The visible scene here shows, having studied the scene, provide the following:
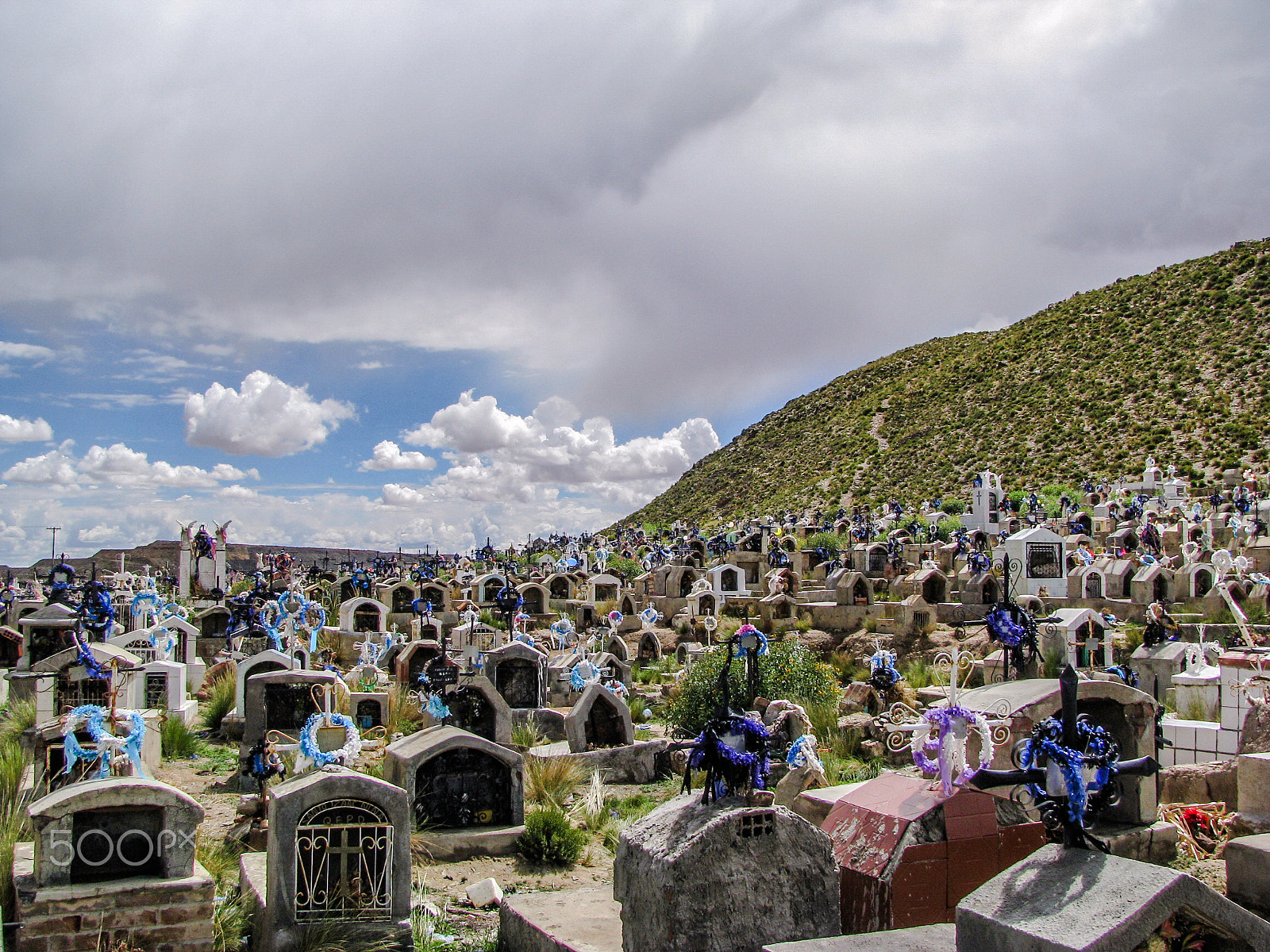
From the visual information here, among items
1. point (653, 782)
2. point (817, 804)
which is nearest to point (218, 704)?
point (653, 782)

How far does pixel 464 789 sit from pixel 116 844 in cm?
482

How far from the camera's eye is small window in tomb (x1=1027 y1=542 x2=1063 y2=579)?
2788 centimetres

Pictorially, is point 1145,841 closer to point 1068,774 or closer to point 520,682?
point 1068,774

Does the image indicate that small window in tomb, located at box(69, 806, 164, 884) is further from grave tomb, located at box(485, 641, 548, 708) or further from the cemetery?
grave tomb, located at box(485, 641, 548, 708)

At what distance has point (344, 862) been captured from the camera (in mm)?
7551

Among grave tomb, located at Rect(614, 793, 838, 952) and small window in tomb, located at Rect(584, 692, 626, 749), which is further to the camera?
small window in tomb, located at Rect(584, 692, 626, 749)

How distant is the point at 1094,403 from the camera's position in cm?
6334

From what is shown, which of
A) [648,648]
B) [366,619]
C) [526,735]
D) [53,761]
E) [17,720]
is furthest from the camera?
[366,619]

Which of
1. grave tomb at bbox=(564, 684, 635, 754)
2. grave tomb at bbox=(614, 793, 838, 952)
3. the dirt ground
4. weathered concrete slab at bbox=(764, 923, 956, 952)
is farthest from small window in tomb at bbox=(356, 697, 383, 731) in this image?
weathered concrete slab at bbox=(764, 923, 956, 952)

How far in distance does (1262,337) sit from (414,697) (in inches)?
2475

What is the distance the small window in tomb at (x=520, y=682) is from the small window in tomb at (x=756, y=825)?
480 inches

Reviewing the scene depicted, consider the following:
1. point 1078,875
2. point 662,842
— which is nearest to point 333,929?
point 662,842

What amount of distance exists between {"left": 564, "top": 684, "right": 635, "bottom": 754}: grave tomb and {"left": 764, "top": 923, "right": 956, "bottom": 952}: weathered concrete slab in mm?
9900

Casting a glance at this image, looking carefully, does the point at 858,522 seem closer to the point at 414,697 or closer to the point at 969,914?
the point at 414,697
